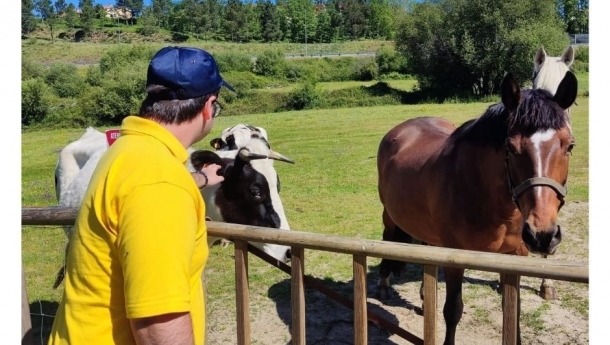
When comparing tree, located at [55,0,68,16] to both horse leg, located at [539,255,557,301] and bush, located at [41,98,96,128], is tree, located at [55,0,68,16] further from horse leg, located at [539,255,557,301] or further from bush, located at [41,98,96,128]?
horse leg, located at [539,255,557,301]

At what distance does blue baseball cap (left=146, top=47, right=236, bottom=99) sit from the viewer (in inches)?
65.8

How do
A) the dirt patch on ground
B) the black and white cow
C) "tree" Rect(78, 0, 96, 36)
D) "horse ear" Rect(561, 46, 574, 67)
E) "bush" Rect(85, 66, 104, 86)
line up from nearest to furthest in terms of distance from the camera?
the black and white cow
"horse ear" Rect(561, 46, 574, 67)
the dirt patch on ground
"bush" Rect(85, 66, 104, 86)
"tree" Rect(78, 0, 96, 36)

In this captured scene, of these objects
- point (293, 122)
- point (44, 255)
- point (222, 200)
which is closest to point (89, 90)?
point (293, 122)

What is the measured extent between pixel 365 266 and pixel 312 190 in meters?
8.72

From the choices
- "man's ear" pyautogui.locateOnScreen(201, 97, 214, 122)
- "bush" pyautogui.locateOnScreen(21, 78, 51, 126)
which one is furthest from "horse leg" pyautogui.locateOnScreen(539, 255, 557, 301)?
"bush" pyautogui.locateOnScreen(21, 78, 51, 126)

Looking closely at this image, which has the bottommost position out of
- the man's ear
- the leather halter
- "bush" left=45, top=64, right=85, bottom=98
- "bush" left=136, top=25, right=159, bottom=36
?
the leather halter

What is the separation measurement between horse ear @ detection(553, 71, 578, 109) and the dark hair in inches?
92.6

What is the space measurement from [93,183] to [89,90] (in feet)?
109

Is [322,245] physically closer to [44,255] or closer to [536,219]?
[536,219]

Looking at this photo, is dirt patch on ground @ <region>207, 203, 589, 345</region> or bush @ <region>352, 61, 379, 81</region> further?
bush @ <region>352, 61, 379, 81</region>

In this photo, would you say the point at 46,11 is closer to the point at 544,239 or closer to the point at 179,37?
the point at 179,37

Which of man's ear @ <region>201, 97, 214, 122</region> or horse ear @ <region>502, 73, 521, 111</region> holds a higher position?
horse ear @ <region>502, 73, 521, 111</region>

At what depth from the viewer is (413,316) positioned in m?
5.24

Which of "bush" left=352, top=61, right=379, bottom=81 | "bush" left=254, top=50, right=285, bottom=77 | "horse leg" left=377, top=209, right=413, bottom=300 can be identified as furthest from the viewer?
"bush" left=254, top=50, right=285, bottom=77
